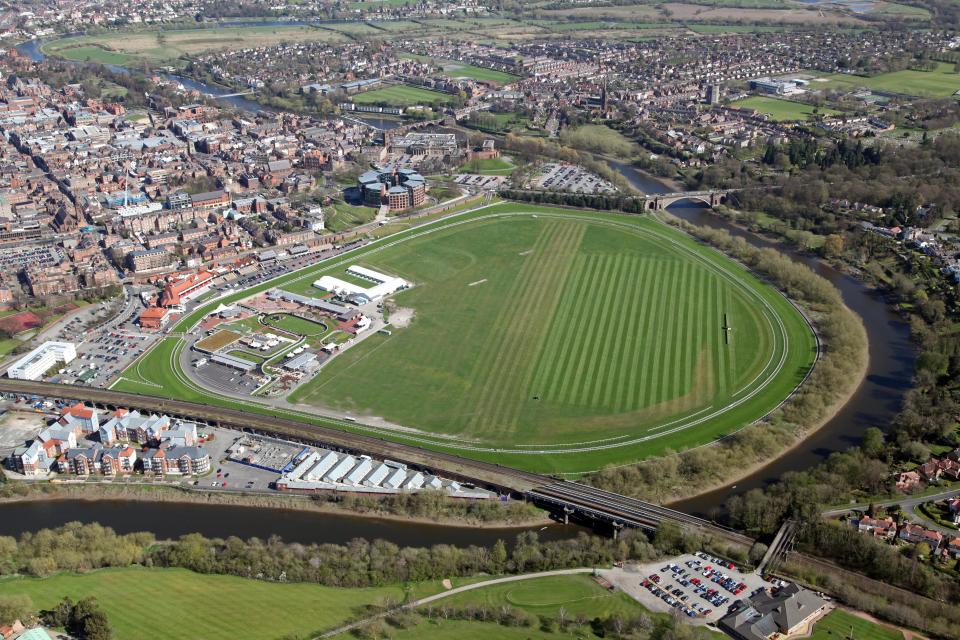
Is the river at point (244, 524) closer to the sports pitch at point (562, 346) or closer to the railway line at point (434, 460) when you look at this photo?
the railway line at point (434, 460)

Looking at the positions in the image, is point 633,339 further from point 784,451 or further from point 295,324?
point 295,324

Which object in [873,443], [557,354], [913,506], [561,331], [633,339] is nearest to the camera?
[913,506]

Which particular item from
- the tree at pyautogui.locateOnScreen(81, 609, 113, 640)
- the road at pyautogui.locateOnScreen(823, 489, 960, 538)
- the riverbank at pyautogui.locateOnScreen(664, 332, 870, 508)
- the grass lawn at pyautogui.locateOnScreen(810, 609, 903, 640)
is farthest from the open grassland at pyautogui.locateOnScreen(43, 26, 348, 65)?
the grass lawn at pyautogui.locateOnScreen(810, 609, 903, 640)

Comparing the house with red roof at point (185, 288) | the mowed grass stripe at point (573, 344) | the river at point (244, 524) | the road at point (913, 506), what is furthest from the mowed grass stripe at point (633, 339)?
the house with red roof at point (185, 288)

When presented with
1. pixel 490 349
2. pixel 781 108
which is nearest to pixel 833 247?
pixel 490 349

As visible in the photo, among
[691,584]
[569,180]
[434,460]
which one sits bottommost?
[691,584]

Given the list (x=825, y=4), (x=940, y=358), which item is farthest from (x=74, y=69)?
(x=825, y=4)
